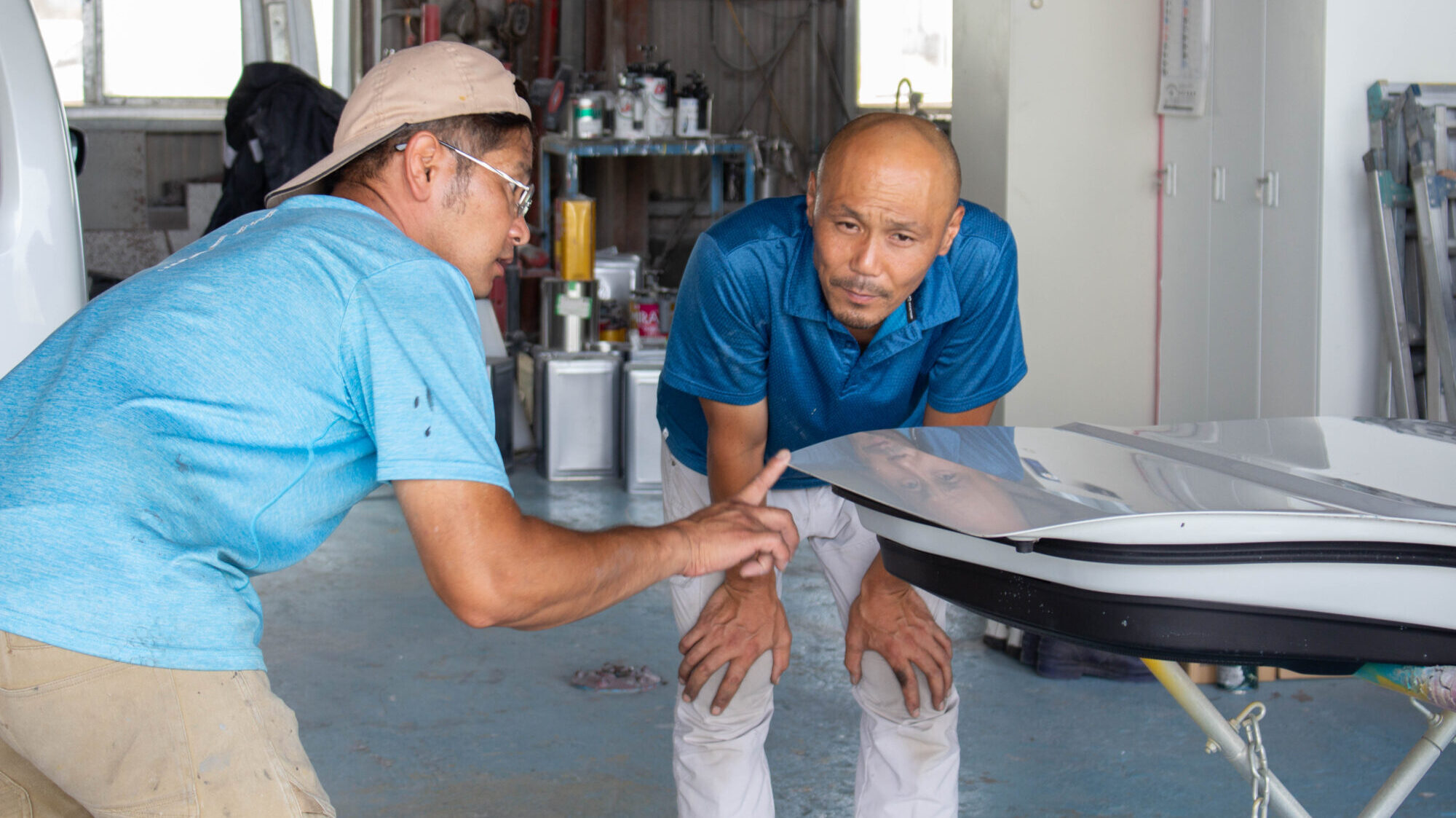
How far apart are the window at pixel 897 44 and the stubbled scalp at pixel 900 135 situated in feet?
26.5

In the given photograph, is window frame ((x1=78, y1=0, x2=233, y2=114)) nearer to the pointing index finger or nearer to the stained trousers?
the stained trousers

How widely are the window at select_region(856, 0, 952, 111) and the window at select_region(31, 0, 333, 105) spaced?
4.13m

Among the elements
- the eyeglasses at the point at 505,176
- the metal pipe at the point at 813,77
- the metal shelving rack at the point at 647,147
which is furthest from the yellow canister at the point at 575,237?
the metal pipe at the point at 813,77

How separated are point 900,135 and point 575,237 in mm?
3923

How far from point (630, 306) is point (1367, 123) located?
143 inches

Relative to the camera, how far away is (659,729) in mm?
2803

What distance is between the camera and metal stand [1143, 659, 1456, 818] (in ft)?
4.72

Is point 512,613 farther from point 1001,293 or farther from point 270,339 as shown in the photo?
point 1001,293

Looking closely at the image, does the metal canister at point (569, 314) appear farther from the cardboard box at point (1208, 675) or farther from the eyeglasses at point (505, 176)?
the eyeglasses at point (505, 176)

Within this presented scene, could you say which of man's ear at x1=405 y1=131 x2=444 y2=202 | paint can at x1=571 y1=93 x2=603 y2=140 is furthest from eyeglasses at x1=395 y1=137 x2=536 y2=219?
paint can at x1=571 y1=93 x2=603 y2=140

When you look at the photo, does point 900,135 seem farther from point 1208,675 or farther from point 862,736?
point 1208,675

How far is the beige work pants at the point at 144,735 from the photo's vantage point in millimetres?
1041

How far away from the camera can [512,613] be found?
1.14 metres

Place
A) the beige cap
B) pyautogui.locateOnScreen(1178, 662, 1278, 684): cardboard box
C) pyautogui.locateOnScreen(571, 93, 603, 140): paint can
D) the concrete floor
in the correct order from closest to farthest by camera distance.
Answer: the beige cap, the concrete floor, pyautogui.locateOnScreen(1178, 662, 1278, 684): cardboard box, pyautogui.locateOnScreen(571, 93, 603, 140): paint can
